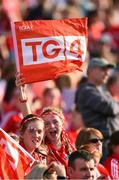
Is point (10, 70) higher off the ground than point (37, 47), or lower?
lower

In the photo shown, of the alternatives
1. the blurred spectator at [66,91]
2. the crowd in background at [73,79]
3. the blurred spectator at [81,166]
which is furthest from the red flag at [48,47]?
the blurred spectator at [66,91]

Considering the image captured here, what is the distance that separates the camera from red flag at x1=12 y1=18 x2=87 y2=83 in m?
10.5

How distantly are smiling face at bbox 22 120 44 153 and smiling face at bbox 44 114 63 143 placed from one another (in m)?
0.35

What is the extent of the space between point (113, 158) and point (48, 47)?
4.73 feet

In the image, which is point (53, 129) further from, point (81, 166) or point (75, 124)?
point (75, 124)

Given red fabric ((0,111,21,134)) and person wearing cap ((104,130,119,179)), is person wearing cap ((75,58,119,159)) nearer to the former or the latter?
red fabric ((0,111,21,134))

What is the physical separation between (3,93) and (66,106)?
0.95 m

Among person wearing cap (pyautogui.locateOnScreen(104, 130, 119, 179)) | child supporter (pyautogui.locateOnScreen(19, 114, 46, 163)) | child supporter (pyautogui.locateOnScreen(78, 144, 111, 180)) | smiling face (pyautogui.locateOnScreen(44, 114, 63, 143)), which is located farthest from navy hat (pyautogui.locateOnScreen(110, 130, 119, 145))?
child supporter (pyautogui.locateOnScreen(19, 114, 46, 163))

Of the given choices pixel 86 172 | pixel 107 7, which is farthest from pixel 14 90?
pixel 107 7

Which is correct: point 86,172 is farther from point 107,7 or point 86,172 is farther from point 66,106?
point 107,7

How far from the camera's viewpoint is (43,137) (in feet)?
33.9

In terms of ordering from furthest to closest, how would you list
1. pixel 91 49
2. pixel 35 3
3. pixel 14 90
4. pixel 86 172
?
1. pixel 35 3
2. pixel 91 49
3. pixel 14 90
4. pixel 86 172

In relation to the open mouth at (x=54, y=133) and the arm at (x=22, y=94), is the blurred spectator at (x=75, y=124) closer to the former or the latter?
the arm at (x=22, y=94)

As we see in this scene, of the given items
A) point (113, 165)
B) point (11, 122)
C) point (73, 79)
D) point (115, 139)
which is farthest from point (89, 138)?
point (73, 79)
